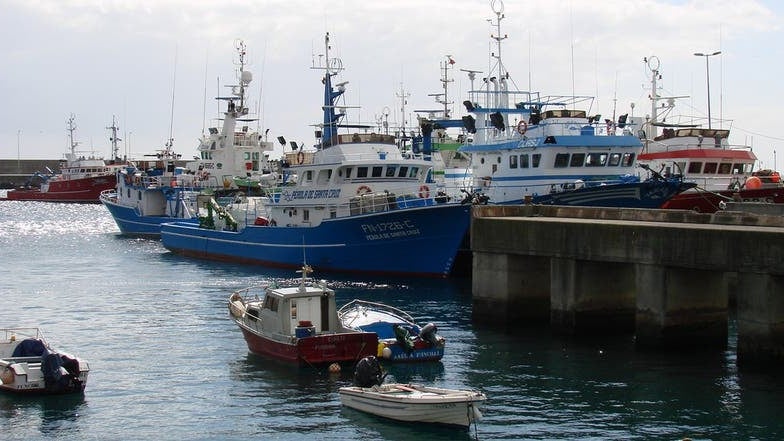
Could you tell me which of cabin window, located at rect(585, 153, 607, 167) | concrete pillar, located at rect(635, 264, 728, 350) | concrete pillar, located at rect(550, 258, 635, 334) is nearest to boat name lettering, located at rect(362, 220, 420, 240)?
cabin window, located at rect(585, 153, 607, 167)

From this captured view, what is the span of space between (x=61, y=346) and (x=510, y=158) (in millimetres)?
23034

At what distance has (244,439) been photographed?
63.5 ft

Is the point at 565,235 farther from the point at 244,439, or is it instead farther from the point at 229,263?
the point at 229,263

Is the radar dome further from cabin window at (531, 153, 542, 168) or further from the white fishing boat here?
the white fishing boat

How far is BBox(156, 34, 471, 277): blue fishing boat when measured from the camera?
42438 millimetres

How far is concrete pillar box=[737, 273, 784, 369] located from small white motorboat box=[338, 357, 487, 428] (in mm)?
6322

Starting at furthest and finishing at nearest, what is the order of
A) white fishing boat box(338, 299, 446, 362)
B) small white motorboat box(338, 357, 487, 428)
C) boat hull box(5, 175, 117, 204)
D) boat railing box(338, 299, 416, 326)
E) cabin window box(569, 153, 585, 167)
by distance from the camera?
boat hull box(5, 175, 117, 204) → cabin window box(569, 153, 585, 167) → boat railing box(338, 299, 416, 326) → white fishing boat box(338, 299, 446, 362) → small white motorboat box(338, 357, 487, 428)

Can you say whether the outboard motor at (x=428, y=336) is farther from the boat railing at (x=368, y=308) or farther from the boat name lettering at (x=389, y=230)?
the boat name lettering at (x=389, y=230)

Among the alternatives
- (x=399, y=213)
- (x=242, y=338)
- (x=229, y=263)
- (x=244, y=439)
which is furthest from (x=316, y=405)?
(x=229, y=263)

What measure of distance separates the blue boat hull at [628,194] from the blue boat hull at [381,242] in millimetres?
4415

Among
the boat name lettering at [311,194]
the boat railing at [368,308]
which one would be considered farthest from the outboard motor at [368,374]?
the boat name lettering at [311,194]

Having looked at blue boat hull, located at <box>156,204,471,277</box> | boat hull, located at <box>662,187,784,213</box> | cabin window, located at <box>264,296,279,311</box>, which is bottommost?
cabin window, located at <box>264,296,279,311</box>

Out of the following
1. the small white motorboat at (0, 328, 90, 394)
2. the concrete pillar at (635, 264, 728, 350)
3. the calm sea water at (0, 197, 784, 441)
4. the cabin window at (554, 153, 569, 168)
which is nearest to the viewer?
the calm sea water at (0, 197, 784, 441)

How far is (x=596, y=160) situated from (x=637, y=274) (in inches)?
748
